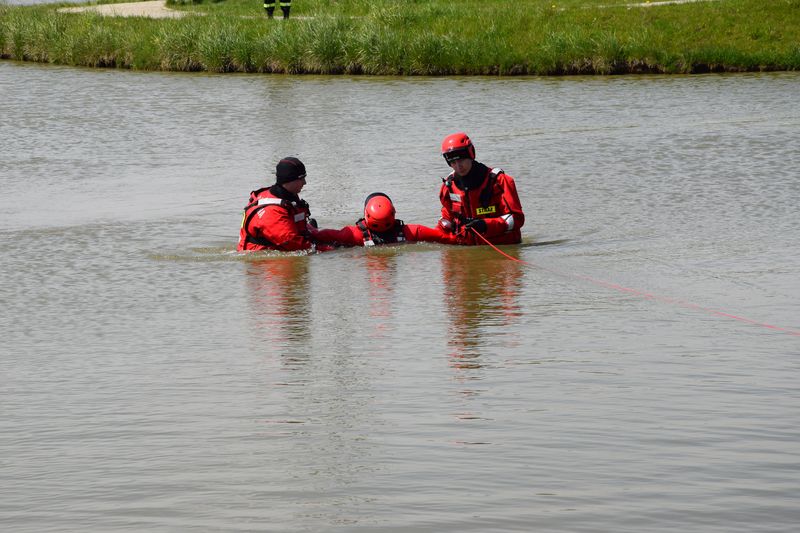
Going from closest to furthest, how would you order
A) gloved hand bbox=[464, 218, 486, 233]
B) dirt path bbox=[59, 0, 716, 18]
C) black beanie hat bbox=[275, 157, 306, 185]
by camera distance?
black beanie hat bbox=[275, 157, 306, 185]
gloved hand bbox=[464, 218, 486, 233]
dirt path bbox=[59, 0, 716, 18]

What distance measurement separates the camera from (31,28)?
36.8 m

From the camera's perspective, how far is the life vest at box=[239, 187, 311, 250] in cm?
1223

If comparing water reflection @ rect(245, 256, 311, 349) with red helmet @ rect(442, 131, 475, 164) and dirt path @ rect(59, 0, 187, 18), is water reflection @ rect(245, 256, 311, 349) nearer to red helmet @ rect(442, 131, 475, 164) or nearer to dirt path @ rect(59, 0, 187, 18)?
red helmet @ rect(442, 131, 475, 164)

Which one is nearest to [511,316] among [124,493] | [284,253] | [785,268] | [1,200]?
[785,268]

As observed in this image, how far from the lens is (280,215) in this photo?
12.3 m

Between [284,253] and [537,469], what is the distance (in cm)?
692

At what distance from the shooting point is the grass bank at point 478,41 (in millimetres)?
29688

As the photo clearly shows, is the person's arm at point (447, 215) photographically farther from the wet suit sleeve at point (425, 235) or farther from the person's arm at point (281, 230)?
the person's arm at point (281, 230)

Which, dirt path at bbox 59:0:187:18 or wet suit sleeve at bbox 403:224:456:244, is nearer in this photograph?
wet suit sleeve at bbox 403:224:456:244

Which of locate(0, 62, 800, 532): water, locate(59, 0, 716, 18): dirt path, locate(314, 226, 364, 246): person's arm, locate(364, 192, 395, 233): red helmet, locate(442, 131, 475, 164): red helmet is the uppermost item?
locate(59, 0, 716, 18): dirt path

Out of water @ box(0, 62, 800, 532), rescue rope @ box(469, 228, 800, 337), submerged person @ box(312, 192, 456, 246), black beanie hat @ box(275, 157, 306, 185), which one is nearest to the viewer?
water @ box(0, 62, 800, 532)

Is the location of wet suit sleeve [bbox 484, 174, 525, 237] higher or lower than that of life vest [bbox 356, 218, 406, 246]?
higher

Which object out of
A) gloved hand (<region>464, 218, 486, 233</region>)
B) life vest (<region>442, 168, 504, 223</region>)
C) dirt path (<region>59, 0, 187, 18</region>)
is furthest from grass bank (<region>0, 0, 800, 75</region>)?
gloved hand (<region>464, 218, 486, 233</region>)

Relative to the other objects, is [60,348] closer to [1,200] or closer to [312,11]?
[1,200]
